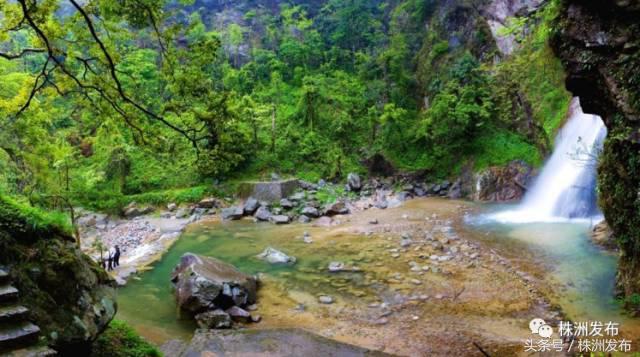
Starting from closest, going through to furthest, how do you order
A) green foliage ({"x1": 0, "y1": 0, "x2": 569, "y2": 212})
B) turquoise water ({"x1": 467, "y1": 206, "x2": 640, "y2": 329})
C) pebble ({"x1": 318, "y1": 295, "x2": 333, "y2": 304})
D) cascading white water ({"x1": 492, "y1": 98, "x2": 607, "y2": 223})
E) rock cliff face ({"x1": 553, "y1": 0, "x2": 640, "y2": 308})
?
rock cliff face ({"x1": 553, "y1": 0, "x2": 640, "y2": 308}) → turquoise water ({"x1": 467, "y1": 206, "x2": 640, "y2": 329}) → pebble ({"x1": 318, "y1": 295, "x2": 333, "y2": 304}) → green foliage ({"x1": 0, "y1": 0, "x2": 569, "y2": 212}) → cascading white water ({"x1": 492, "y1": 98, "x2": 607, "y2": 223})

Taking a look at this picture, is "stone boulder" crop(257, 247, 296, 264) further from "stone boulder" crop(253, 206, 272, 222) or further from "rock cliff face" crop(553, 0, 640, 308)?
"rock cliff face" crop(553, 0, 640, 308)

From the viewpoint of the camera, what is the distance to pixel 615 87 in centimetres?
721

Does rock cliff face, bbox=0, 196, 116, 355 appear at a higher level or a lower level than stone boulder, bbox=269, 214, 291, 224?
higher

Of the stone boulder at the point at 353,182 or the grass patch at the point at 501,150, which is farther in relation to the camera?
the stone boulder at the point at 353,182

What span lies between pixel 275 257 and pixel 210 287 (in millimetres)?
3654

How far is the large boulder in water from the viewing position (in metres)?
9.01

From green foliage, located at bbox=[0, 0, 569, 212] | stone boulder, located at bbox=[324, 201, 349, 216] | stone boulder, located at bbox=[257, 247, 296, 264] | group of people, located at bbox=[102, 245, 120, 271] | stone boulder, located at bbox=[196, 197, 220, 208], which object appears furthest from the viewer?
stone boulder, located at bbox=[196, 197, 220, 208]

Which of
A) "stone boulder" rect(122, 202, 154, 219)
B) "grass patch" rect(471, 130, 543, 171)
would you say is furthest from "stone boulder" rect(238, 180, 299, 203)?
"grass patch" rect(471, 130, 543, 171)

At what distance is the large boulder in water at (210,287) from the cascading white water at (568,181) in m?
11.2

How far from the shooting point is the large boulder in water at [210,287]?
9.01 m

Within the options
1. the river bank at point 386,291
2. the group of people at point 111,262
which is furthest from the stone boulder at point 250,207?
the group of people at point 111,262

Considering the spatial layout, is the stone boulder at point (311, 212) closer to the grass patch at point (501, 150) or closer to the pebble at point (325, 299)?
the grass patch at point (501, 150)

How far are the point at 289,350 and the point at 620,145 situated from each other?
702 centimetres

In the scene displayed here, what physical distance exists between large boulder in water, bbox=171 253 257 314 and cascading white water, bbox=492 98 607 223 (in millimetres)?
11186
